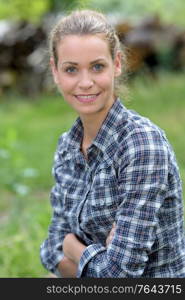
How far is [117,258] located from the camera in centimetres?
238

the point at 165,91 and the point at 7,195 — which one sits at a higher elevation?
the point at 165,91

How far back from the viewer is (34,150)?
699cm

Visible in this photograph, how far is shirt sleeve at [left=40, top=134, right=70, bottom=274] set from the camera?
9.28ft

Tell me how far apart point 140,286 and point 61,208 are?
577 mm

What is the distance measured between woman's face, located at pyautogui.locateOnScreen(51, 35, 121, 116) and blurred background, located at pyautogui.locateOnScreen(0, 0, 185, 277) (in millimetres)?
1401

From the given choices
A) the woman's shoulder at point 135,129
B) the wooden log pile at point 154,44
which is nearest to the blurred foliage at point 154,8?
the wooden log pile at point 154,44

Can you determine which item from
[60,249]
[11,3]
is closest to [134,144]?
[60,249]

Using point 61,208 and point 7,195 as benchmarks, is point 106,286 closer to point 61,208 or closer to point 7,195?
point 61,208

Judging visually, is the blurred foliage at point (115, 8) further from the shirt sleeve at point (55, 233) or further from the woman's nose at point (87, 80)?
the woman's nose at point (87, 80)

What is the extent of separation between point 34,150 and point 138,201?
4715 mm

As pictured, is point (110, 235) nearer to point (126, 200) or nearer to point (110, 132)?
point (126, 200)

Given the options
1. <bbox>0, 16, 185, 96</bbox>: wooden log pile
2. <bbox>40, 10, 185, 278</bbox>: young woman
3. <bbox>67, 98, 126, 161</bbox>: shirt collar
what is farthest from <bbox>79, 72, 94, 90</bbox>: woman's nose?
<bbox>0, 16, 185, 96</bbox>: wooden log pile

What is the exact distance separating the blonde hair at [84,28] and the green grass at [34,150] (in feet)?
1.28

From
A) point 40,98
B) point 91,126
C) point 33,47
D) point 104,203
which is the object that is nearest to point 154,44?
point 33,47
